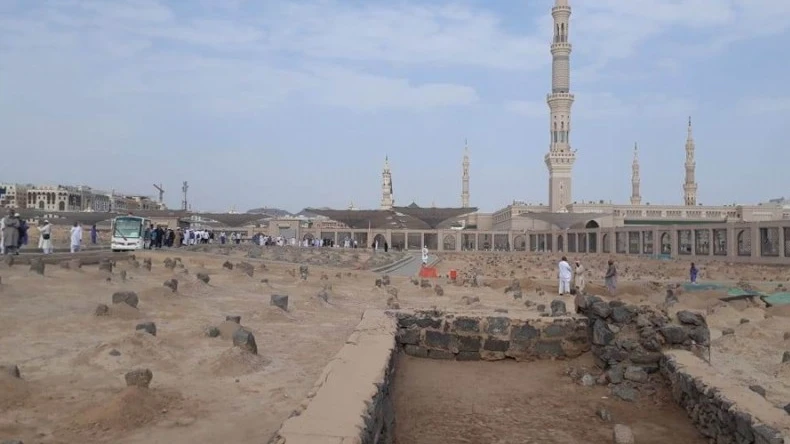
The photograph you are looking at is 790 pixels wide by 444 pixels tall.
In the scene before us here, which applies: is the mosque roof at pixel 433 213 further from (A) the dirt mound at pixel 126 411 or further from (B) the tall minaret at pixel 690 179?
(A) the dirt mound at pixel 126 411

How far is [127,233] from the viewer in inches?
1148

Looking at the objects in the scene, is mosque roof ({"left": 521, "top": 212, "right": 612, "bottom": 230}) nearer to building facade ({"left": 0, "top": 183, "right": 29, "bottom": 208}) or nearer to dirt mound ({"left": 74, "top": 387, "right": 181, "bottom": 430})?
dirt mound ({"left": 74, "top": 387, "right": 181, "bottom": 430})

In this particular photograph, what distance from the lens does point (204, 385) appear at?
664 cm

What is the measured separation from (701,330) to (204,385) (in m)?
5.48

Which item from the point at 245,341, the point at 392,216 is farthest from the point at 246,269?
the point at 392,216

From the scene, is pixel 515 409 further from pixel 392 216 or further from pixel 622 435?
pixel 392 216

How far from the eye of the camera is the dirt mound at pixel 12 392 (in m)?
5.59

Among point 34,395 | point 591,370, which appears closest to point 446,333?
point 591,370

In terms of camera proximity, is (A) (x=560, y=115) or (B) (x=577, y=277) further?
(A) (x=560, y=115)

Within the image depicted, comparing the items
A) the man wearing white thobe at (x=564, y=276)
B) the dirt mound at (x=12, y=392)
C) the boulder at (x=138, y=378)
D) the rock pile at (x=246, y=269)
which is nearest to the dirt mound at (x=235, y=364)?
the boulder at (x=138, y=378)

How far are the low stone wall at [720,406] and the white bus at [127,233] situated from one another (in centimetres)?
2649

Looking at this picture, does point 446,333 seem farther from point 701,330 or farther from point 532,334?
point 701,330

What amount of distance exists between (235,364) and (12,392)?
7.26ft

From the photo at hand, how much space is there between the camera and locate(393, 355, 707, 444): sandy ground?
5820 mm
